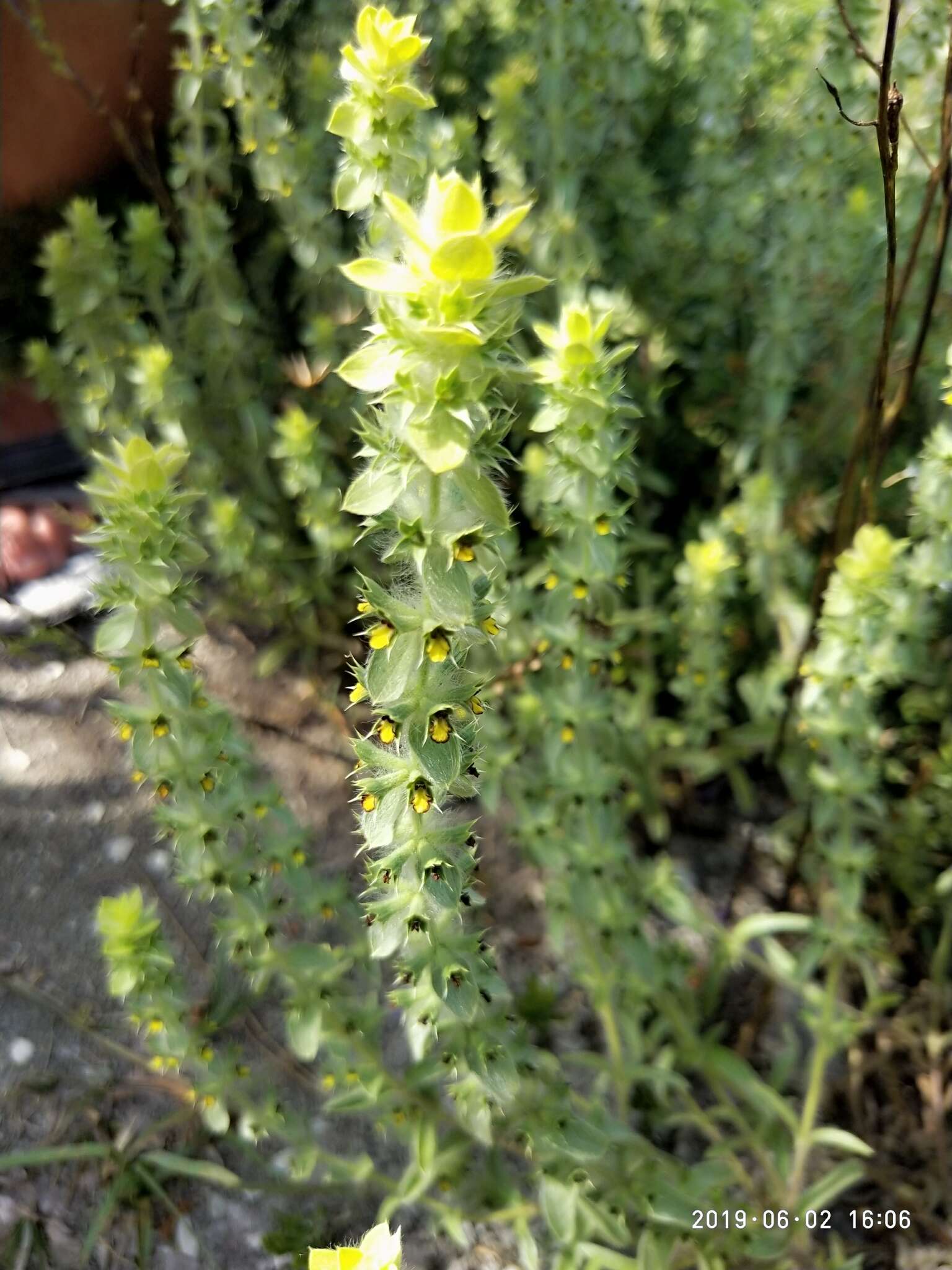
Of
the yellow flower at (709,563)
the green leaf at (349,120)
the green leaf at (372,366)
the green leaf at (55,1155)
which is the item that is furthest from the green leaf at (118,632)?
the yellow flower at (709,563)

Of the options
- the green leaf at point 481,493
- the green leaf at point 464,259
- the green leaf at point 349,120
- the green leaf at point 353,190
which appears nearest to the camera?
the green leaf at point 464,259

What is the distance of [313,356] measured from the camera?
114 inches

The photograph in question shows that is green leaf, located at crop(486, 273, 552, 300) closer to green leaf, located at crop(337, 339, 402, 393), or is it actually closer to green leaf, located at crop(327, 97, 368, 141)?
green leaf, located at crop(337, 339, 402, 393)

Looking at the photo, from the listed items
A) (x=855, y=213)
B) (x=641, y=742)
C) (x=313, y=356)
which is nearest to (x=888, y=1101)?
(x=641, y=742)

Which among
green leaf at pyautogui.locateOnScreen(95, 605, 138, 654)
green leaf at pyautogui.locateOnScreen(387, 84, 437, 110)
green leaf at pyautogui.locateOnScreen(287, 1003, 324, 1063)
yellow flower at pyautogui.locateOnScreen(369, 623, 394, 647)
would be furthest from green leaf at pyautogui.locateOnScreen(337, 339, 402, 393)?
green leaf at pyautogui.locateOnScreen(287, 1003, 324, 1063)

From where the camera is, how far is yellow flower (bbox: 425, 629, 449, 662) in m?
1.03

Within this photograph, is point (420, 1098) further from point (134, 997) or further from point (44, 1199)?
point (44, 1199)

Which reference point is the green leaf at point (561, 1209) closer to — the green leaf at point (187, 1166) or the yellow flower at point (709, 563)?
the green leaf at point (187, 1166)

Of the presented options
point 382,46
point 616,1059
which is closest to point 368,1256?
point 616,1059

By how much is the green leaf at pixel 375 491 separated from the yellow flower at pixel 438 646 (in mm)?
147

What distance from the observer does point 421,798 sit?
3.69 ft

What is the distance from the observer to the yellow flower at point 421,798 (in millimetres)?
1121

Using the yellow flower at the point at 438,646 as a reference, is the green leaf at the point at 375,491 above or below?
above

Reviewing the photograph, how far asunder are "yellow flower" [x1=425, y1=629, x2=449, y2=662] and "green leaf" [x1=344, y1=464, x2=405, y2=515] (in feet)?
0.48
